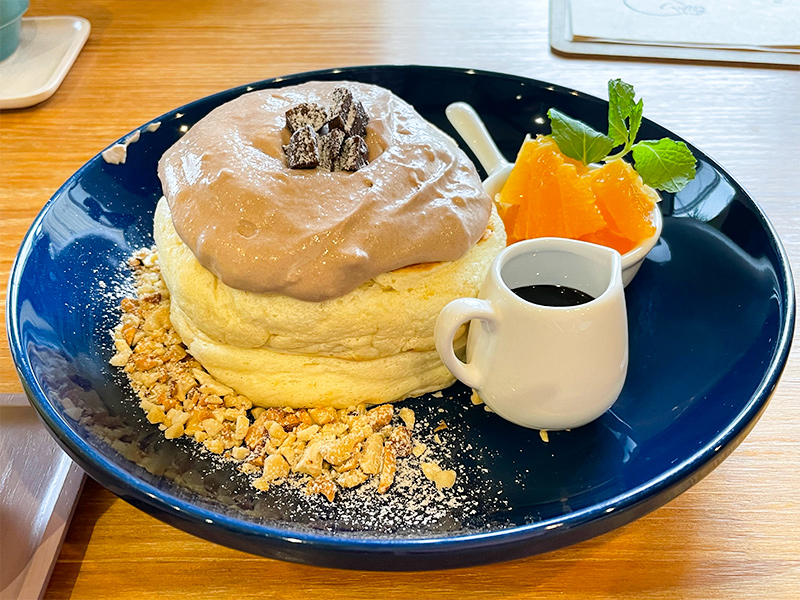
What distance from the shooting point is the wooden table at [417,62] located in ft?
3.56

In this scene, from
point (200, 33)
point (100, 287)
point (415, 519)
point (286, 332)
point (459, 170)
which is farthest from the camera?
point (200, 33)

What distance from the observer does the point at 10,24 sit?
2.30 metres

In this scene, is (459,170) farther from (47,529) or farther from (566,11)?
(566,11)

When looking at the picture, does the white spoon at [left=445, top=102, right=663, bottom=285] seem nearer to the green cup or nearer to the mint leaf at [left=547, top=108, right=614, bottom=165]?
the mint leaf at [left=547, top=108, right=614, bottom=165]

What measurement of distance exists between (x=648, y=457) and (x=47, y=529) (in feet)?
3.07

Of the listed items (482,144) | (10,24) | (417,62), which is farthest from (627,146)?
(10,24)

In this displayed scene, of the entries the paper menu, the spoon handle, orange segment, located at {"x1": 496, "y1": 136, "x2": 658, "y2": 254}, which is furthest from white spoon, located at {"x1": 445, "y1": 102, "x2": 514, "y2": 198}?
the paper menu

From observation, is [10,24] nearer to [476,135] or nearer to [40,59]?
[40,59]

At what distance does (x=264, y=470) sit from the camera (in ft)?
3.79

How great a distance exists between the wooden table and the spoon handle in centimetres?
72

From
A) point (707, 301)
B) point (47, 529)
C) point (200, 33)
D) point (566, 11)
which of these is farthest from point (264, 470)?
point (566, 11)

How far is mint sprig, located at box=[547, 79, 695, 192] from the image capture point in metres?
1.49

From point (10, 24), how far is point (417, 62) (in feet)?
4.31

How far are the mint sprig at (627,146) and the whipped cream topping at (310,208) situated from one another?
0.83 feet
